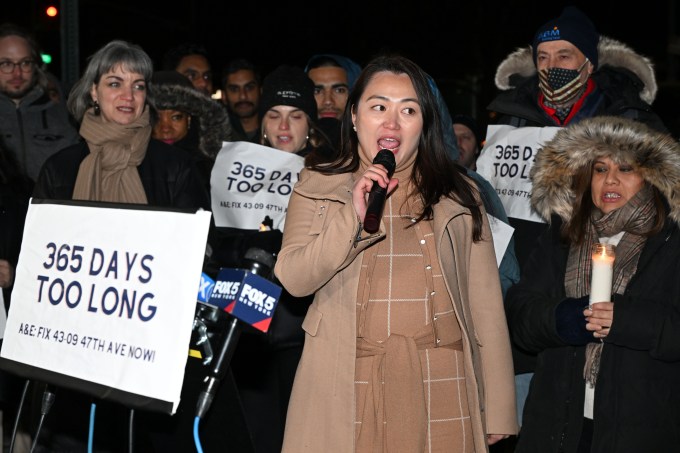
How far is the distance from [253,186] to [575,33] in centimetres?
218

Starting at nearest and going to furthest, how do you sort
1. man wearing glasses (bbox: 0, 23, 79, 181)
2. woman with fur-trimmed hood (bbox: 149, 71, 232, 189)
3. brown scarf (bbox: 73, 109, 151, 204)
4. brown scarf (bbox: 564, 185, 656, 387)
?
1. brown scarf (bbox: 564, 185, 656, 387)
2. brown scarf (bbox: 73, 109, 151, 204)
3. woman with fur-trimmed hood (bbox: 149, 71, 232, 189)
4. man wearing glasses (bbox: 0, 23, 79, 181)

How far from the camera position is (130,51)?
559 centimetres

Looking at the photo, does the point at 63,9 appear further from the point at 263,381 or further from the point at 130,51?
the point at 263,381

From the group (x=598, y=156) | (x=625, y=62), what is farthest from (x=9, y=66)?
(x=598, y=156)

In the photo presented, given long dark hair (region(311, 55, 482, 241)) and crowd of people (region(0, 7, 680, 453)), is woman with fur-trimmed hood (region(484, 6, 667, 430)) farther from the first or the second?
long dark hair (region(311, 55, 482, 241))

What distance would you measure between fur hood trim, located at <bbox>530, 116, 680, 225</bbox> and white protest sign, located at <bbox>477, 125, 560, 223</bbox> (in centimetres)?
70

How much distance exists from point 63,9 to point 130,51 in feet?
10.2


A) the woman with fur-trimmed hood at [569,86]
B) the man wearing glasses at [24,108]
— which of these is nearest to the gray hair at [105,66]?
the man wearing glasses at [24,108]

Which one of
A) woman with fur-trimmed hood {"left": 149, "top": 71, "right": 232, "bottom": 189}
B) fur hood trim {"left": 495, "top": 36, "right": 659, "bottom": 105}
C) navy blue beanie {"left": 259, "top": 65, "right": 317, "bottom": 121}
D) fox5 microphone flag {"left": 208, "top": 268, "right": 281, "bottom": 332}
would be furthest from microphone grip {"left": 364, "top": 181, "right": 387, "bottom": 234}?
woman with fur-trimmed hood {"left": 149, "top": 71, "right": 232, "bottom": 189}

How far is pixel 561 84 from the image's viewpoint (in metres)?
5.82

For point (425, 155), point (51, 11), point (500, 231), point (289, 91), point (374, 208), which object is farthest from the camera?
point (51, 11)

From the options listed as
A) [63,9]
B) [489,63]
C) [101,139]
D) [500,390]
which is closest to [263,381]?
[101,139]

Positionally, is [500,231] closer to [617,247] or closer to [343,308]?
[617,247]

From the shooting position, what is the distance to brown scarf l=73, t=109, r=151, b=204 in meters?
5.28
